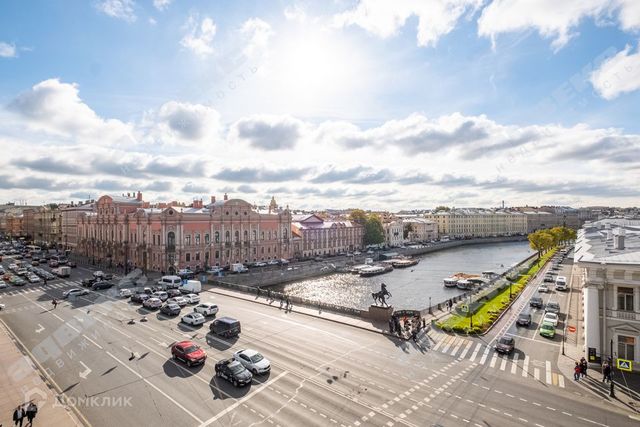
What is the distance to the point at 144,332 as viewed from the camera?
33.0 meters

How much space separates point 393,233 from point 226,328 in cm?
11257

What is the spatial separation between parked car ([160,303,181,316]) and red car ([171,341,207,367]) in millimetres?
13294

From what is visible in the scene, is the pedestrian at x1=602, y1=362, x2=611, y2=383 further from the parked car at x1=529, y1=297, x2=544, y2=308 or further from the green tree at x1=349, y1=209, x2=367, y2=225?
the green tree at x1=349, y1=209, x2=367, y2=225

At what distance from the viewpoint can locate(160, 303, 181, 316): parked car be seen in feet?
128

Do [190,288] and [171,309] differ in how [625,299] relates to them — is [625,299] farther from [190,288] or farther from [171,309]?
[190,288]

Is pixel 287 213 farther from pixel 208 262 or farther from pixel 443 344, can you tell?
pixel 443 344

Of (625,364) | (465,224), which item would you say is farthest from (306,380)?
(465,224)

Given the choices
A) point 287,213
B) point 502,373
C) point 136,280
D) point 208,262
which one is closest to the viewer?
point 502,373

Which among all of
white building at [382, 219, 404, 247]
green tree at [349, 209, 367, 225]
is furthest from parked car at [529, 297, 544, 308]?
white building at [382, 219, 404, 247]

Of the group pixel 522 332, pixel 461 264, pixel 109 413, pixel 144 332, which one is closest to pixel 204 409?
pixel 109 413

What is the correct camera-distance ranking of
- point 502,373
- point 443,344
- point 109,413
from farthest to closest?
point 443,344 < point 502,373 < point 109,413

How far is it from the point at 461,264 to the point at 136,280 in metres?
80.4

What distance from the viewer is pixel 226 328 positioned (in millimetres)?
31641

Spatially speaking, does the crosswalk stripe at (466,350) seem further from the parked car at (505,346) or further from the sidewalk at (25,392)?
the sidewalk at (25,392)
